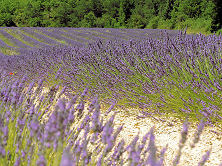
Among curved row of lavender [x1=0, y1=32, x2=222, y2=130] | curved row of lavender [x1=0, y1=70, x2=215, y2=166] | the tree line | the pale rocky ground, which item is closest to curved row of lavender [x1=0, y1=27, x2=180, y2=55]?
curved row of lavender [x1=0, y1=32, x2=222, y2=130]

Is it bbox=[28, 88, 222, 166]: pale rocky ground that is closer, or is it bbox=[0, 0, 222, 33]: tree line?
bbox=[28, 88, 222, 166]: pale rocky ground

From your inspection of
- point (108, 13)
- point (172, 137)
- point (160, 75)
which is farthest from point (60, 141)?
point (108, 13)

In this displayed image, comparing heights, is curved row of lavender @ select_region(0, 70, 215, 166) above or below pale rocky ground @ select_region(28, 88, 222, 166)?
above

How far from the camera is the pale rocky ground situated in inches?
71.3

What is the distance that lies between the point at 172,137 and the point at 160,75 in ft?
2.16

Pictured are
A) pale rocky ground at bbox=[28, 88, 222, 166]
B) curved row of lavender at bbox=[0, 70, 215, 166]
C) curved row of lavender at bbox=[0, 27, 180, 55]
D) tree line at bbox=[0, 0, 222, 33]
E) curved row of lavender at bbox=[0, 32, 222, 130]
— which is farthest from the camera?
tree line at bbox=[0, 0, 222, 33]

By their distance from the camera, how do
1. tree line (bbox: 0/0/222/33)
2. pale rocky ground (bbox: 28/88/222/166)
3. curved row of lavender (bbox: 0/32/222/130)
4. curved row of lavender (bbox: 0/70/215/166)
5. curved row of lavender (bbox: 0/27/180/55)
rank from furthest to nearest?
tree line (bbox: 0/0/222/33) < curved row of lavender (bbox: 0/27/180/55) < curved row of lavender (bbox: 0/32/222/130) < pale rocky ground (bbox: 28/88/222/166) < curved row of lavender (bbox: 0/70/215/166)

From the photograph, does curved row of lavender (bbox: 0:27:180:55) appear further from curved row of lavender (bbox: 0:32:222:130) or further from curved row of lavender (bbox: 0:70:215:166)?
curved row of lavender (bbox: 0:70:215:166)

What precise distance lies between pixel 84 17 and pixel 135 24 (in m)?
7.22

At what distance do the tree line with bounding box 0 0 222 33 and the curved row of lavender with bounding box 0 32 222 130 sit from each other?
2229 centimetres

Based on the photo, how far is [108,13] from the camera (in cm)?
3297

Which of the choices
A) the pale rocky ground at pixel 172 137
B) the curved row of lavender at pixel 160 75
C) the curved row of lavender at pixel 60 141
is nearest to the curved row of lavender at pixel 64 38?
the curved row of lavender at pixel 160 75

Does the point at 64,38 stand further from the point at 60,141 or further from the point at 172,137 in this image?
the point at 60,141

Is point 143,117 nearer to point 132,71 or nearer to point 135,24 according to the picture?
point 132,71
